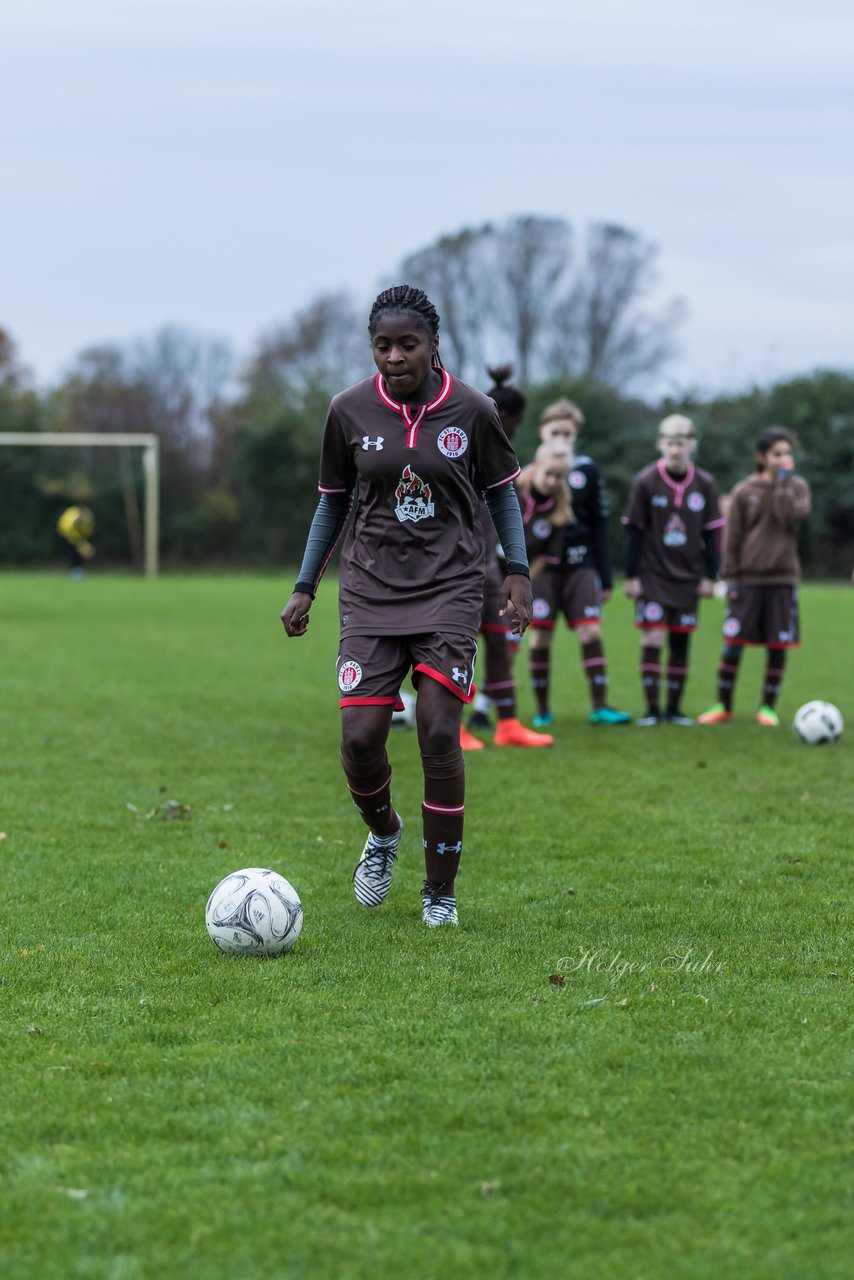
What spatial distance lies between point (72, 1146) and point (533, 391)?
138ft

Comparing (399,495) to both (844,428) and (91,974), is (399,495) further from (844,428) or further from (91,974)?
(844,428)

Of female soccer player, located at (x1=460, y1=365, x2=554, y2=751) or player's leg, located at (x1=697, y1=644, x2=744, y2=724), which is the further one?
player's leg, located at (x1=697, y1=644, x2=744, y2=724)

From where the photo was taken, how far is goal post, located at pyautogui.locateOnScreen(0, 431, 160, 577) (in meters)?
37.8

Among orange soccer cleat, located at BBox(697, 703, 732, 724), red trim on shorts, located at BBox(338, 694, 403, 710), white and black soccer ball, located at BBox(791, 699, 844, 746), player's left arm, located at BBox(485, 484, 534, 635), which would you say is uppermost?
player's left arm, located at BBox(485, 484, 534, 635)

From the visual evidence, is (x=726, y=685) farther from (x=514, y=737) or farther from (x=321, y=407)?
(x=321, y=407)

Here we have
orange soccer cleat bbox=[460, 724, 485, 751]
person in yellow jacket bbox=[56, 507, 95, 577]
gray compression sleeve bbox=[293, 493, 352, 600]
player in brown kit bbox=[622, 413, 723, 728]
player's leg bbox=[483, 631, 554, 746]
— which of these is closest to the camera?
gray compression sleeve bbox=[293, 493, 352, 600]

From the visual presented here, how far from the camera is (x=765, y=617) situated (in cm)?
1123

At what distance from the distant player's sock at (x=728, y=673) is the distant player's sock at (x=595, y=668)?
3.20 ft

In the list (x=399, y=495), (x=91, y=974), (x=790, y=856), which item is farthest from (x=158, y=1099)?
(x=790, y=856)

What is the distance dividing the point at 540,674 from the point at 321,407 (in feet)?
116

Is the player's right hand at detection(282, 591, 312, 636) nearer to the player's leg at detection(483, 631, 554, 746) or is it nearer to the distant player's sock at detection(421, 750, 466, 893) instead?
the distant player's sock at detection(421, 750, 466, 893)

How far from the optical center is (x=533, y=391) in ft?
145

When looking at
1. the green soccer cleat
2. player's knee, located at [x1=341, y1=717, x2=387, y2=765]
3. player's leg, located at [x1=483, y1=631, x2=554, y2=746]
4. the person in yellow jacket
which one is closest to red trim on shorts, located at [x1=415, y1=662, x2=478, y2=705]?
player's knee, located at [x1=341, y1=717, x2=387, y2=765]

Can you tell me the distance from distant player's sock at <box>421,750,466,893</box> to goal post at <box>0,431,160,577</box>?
3134 cm
